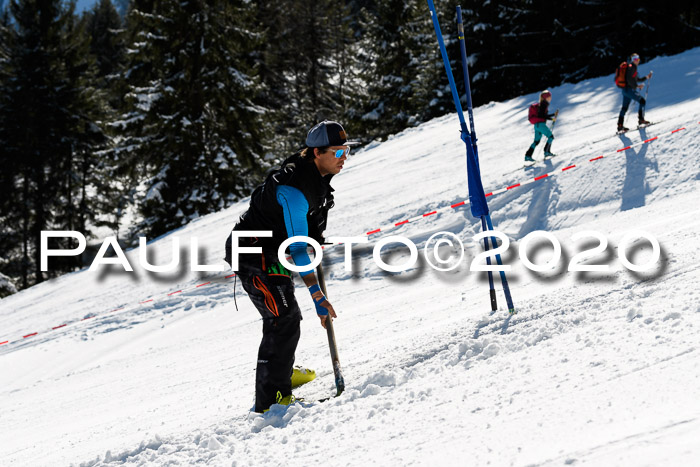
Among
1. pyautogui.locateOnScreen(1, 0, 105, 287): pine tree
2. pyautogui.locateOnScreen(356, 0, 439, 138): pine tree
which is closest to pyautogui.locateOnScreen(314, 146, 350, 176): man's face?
pyautogui.locateOnScreen(1, 0, 105, 287): pine tree

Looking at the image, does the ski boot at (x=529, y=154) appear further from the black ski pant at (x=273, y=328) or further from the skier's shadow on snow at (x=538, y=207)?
the black ski pant at (x=273, y=328)

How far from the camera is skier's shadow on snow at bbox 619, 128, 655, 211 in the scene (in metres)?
8.39

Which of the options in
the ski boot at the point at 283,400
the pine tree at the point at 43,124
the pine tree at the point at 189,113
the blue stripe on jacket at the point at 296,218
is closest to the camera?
the blue stripe on jacket at the point at 296,218

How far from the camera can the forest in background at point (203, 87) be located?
73.2 ft

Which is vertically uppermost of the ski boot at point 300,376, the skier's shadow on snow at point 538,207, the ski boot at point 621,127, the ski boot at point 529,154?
the ski boot at point 621,127

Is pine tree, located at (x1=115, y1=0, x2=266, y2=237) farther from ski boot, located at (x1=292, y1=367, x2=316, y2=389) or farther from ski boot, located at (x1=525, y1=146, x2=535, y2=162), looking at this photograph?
ski boot, located at (x1=292, y1=367, x2=316, y2=389)

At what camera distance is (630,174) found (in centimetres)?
912

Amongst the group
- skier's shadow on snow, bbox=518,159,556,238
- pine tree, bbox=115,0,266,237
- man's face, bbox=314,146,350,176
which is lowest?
skier's shadow on snow, bbox=518,159,556,238

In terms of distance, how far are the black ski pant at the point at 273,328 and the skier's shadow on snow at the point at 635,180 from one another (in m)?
6.01

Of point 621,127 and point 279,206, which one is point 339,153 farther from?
point 621,127

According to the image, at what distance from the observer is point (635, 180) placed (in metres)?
8.91

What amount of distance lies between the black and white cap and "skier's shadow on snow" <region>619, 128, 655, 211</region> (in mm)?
5811

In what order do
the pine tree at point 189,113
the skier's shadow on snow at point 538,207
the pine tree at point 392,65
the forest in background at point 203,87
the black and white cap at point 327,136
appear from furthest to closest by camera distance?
the pine tree at point 392,65 < the forest in background at point 203,87 < the pine tree at point 189,113 < the skier's shadow on snow at point 538,207 < the black and white cap at point 327,136

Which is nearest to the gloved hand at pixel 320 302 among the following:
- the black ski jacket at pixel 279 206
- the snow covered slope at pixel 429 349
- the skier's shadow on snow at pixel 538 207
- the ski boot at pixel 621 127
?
the black ski jacket at pixel 279 206
